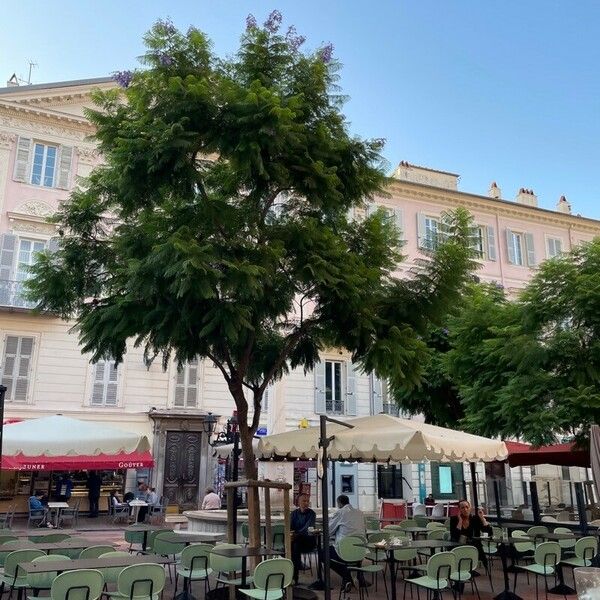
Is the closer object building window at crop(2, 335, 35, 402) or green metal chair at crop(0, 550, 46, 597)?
green metal chair at crop(0, 550, 46, 597)

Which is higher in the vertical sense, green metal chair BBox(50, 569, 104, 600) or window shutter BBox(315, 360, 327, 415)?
window shutter BBox(315, 360, 327, 415)

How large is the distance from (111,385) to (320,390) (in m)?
7.76

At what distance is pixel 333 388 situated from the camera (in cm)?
2417

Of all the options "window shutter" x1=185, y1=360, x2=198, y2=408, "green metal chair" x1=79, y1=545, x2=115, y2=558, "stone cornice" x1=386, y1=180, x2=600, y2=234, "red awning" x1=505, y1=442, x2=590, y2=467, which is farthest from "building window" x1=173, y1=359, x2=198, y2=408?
"green metal chair" x1=79, y1=545, x2=115, y2=558

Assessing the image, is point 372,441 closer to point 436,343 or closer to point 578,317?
point 578,317

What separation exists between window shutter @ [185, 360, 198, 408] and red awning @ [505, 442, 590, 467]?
41.5ft

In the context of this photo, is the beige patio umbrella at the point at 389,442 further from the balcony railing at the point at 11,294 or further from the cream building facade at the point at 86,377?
the balcony railing at the point at 11,294

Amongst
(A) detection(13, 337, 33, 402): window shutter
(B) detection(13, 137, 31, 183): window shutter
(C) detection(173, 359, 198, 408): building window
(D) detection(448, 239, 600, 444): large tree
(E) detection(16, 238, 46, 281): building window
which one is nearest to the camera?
(D) detection(448, 239, 600, 444): large tree

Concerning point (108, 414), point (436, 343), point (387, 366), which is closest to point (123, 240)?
point (387, 366)

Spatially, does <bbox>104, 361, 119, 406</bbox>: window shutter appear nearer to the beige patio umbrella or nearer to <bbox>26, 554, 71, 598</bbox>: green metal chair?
the beige patio umbrella

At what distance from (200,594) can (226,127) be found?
6260 mm

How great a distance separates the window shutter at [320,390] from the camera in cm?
2358

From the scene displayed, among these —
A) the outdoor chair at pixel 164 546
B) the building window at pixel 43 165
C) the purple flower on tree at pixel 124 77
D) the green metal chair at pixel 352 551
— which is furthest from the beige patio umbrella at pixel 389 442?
the building window at pixel 43 165

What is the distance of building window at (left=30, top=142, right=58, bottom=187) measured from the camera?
69.1ft
